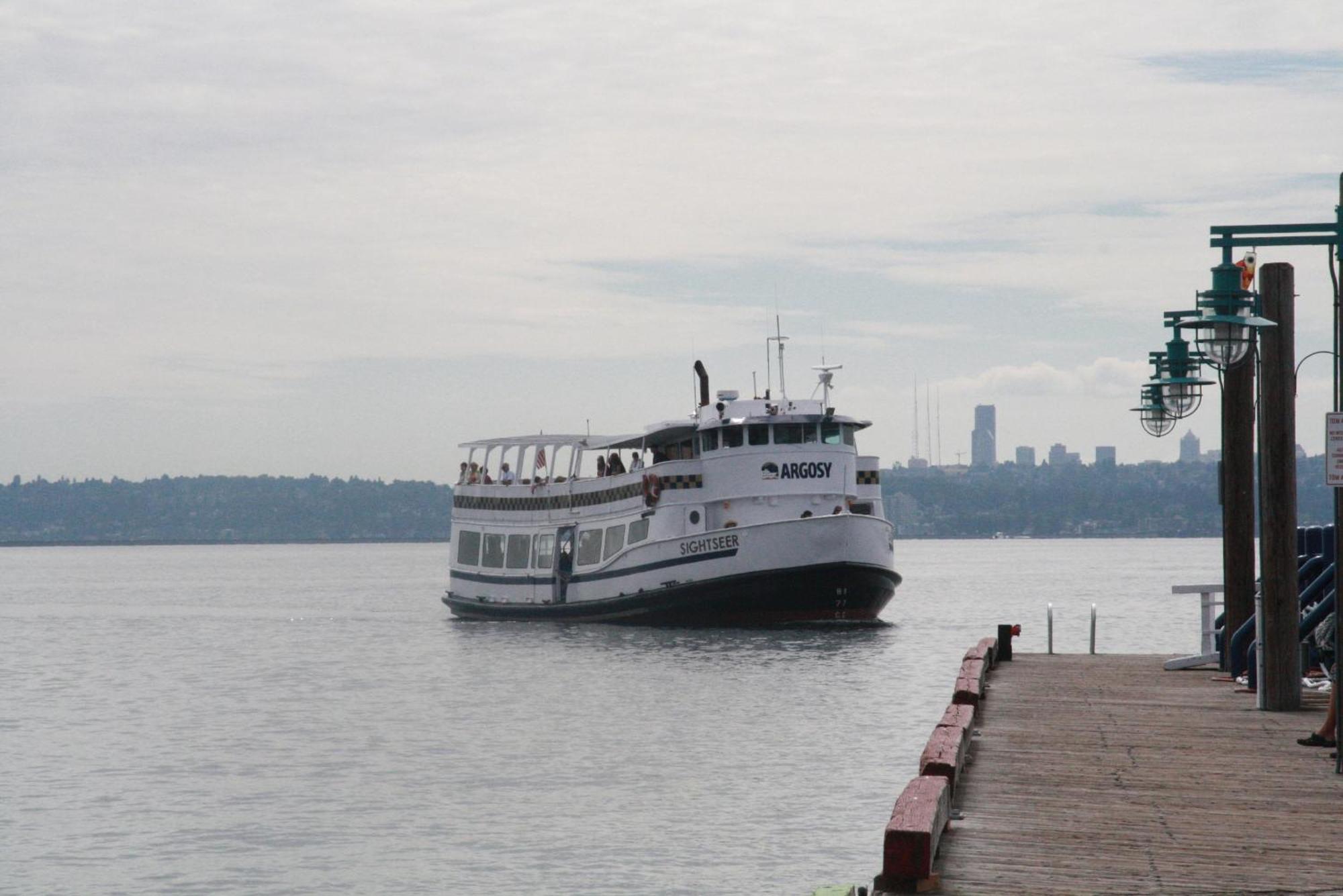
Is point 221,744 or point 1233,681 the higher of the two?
point 1233,681

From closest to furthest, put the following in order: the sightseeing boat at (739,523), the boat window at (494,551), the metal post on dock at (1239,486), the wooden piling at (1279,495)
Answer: the wooden piling at (1279,495) → the metal post on dock at (1239,486) → the sightseeing boat at (739,523) → the boat window at (494,551)

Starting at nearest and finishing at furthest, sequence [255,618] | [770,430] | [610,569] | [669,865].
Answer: [669,865], [770,430], [610,569], [255,618]

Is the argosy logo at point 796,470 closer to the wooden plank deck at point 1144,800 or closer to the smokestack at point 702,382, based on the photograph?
the smokestack at point 702,382

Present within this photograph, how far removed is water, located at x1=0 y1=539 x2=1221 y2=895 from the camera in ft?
58.1

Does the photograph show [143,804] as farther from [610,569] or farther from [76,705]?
[610,569]

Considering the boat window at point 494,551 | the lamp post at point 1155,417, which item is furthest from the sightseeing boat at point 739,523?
the lamp post at point 1155,417

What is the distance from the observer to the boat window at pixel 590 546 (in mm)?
52625

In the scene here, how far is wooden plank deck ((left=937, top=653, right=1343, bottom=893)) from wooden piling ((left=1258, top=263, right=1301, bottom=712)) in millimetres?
481

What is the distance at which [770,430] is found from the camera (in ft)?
155

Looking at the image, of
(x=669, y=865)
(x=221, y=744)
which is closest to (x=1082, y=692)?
(x=669, y=865)

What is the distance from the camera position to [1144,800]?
1139 cm

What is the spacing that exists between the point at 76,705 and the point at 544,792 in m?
20.7

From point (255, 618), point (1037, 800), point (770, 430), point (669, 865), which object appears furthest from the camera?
point (255, 618)

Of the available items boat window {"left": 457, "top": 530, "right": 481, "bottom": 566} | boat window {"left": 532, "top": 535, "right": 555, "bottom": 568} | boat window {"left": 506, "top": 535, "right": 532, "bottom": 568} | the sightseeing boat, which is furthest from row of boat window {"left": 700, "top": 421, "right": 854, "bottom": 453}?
boat window {"left": 457, "top": 530, "right": 481, "bottom": 566}
